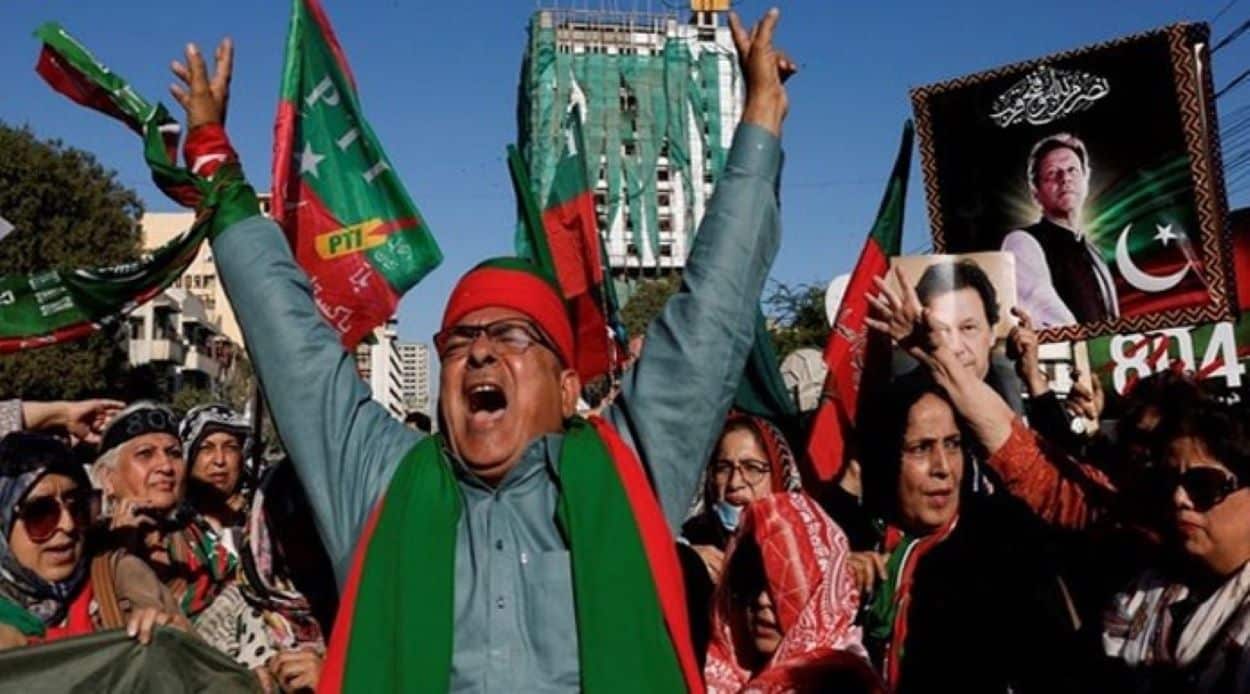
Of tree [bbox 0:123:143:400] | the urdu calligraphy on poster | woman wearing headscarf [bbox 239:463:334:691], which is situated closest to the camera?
woman wearing headscarf [bbox 239:463:334:691]

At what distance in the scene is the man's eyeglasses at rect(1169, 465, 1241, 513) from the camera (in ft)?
8.27

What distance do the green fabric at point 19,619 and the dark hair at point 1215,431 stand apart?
293 centimetres

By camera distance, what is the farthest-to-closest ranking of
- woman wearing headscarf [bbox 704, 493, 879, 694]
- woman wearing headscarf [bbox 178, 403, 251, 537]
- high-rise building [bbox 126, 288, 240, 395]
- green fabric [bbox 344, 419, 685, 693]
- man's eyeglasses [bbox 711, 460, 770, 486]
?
high-rise building [bbox 126, 288, 240, 395], woman wearing headscarf [bbox 178, 403, 251, 537], man's eyeglasses [bbox 711, 460, 770, 486], woman wearing headscarf [bbox 704, 493, 879, 694], green fabric [bbox 344, 419, 685, 693]

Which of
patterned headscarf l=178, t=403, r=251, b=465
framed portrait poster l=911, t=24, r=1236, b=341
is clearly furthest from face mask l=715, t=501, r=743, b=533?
framed portrait poster l=911, t=24, r=1236, b=341

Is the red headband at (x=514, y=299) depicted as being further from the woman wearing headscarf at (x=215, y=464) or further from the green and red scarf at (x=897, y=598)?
the woman wearing headscarf at (x=215, y=464)

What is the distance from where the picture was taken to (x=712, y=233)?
2342 mm

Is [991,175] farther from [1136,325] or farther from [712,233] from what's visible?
[712,233]

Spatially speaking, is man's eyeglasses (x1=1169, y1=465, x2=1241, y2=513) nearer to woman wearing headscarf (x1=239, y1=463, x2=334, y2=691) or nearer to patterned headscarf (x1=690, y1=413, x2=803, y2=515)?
patterned headscarf (x1=690, y1=413, x2=803, y2=515)

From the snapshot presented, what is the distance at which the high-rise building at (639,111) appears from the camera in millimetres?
70000

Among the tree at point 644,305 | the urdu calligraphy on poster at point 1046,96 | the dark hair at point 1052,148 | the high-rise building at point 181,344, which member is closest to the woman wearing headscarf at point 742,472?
the dark hair at point 1052,148

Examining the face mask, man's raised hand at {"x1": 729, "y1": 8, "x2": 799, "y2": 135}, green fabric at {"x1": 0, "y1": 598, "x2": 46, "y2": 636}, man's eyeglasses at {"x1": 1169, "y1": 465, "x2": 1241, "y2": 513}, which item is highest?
man's raised hand at {"x1": 729, "y1": 8, "x2": 799, "y2": 135}

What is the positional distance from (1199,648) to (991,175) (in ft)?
15.7

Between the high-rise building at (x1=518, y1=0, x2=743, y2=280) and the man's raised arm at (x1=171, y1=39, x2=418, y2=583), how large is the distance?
219 feet

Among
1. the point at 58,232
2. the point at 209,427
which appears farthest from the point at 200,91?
the point at 58,232
